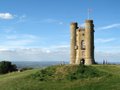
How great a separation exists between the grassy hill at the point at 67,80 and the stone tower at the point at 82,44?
13439 millimetres

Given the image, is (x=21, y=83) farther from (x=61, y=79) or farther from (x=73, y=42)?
(x=73, y=42)

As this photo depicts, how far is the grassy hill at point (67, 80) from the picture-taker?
41.8 metres

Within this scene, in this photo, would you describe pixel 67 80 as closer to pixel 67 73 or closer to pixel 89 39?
pixel 67 73

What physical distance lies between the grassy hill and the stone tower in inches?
529

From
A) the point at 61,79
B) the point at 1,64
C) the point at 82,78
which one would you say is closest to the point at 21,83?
the point at 61,79

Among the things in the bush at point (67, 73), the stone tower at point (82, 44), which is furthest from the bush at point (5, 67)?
the bush at point (67, 73)

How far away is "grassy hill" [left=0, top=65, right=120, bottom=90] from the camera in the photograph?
1647 inches

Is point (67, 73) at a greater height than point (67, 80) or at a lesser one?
greater

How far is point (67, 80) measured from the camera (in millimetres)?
46625

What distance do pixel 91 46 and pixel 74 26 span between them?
6646 millimetres

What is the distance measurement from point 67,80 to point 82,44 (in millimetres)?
22015

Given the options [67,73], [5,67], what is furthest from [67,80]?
[5,67]

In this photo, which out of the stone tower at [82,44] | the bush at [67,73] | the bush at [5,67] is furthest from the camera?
the bush at [5,67]

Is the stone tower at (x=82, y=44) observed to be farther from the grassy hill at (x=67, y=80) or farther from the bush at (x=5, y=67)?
the bush at (x=5, y=67)
